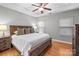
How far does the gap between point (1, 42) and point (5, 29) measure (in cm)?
25

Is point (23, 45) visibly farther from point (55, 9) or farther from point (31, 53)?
point (55, 9)

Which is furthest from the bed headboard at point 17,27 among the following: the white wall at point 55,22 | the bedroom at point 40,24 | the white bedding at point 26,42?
the white wall at point 55,22

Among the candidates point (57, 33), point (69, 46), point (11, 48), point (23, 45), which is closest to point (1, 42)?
point (11, 48)

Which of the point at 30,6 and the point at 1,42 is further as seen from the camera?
the point at 1,42

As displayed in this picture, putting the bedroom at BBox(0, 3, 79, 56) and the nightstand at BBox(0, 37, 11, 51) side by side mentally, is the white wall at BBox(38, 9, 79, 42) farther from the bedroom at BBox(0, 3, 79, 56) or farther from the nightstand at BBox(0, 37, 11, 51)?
the nightstand at BBox(0, 37, 11, 51)

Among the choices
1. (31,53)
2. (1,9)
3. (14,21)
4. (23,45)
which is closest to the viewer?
(1,9)

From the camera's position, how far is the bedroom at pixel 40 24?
1.00m

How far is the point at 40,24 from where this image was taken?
117cm

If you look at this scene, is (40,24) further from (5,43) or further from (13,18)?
(5,43)

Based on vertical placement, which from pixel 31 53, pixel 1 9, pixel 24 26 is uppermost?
pixel 1 9

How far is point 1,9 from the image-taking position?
37.5 inches

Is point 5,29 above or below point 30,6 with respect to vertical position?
below

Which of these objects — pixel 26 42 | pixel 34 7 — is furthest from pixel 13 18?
pixel 26 42

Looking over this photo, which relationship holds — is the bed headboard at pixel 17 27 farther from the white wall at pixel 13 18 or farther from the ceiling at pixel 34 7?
the ceiling at pixel 34 7
